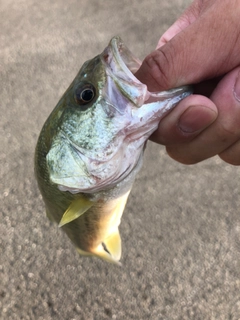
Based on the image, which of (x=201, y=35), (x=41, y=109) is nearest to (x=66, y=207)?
(x=201, y=35)

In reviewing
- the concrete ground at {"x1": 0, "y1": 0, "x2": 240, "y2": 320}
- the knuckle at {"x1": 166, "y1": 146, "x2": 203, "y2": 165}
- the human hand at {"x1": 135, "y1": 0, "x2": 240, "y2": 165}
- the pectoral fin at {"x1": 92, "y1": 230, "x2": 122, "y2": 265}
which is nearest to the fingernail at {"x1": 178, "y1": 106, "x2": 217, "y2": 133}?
the human hand at {"x1": 135, "y1": 0, "x2": 240, "y2": 165}

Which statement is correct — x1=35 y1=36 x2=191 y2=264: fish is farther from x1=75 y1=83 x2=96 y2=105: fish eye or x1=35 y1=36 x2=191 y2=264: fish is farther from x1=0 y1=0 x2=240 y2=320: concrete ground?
x1=0 y1=0 x2=240 y2=320: concrete ground

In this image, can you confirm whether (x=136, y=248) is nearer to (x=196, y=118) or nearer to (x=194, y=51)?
(x=196, y=118)

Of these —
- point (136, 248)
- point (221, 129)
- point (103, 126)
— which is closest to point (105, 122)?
point (103, 126)

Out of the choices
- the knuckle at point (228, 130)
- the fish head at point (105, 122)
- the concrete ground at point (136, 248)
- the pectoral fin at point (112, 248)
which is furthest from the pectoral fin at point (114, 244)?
the knuckle at point (228, 130)

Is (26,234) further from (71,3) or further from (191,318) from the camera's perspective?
(71,3)

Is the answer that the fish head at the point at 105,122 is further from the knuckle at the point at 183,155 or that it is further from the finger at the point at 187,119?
the knuckle at the point at 183,155
